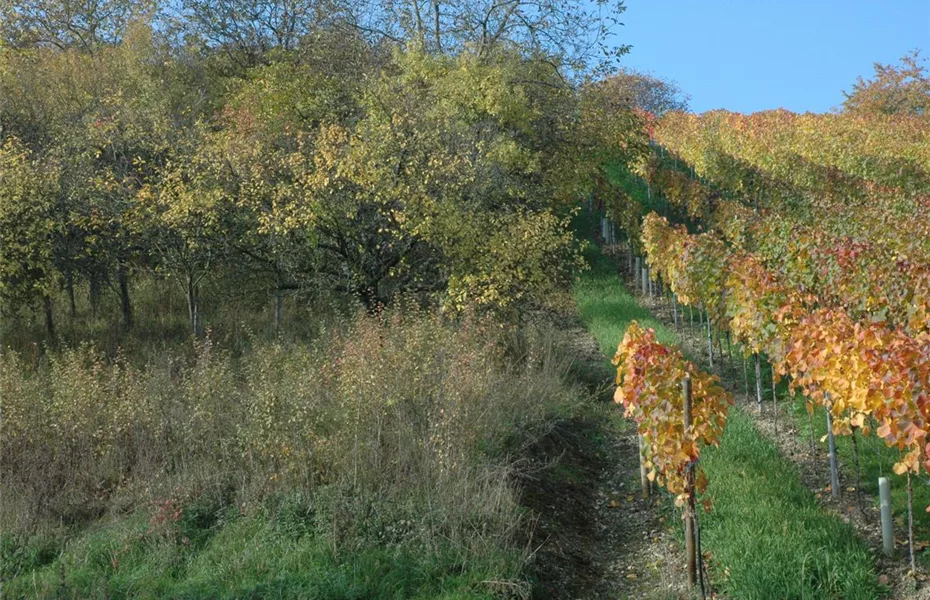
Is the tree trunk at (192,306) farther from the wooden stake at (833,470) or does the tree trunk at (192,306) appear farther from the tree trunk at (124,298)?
the wooden stake at (833,470)

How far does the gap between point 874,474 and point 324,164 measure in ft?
29.3

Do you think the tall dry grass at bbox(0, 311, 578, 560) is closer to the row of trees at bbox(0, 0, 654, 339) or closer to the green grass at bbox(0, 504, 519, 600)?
the green grass at bbox(0, 504, 519, 600)

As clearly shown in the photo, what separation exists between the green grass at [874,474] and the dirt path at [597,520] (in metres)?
1.85

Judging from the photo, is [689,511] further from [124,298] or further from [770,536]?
[124,298]

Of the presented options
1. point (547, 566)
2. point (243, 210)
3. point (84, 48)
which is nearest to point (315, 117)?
point (243, 210)

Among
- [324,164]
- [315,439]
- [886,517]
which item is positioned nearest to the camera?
[886,517]

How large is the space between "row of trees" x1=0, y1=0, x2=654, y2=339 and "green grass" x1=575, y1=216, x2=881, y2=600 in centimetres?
477

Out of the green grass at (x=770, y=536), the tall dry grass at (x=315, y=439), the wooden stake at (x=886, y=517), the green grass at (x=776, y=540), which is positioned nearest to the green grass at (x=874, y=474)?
the wooden stake at (x=886, y=517)

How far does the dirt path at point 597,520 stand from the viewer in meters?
7.17

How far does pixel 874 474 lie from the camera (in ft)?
29.3

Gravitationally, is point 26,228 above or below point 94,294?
above

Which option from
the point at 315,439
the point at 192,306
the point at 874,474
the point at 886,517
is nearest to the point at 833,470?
the point at 874,474

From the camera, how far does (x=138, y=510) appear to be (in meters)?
8.05

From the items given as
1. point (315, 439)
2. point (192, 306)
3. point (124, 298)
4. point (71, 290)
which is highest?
point (71, 290)
